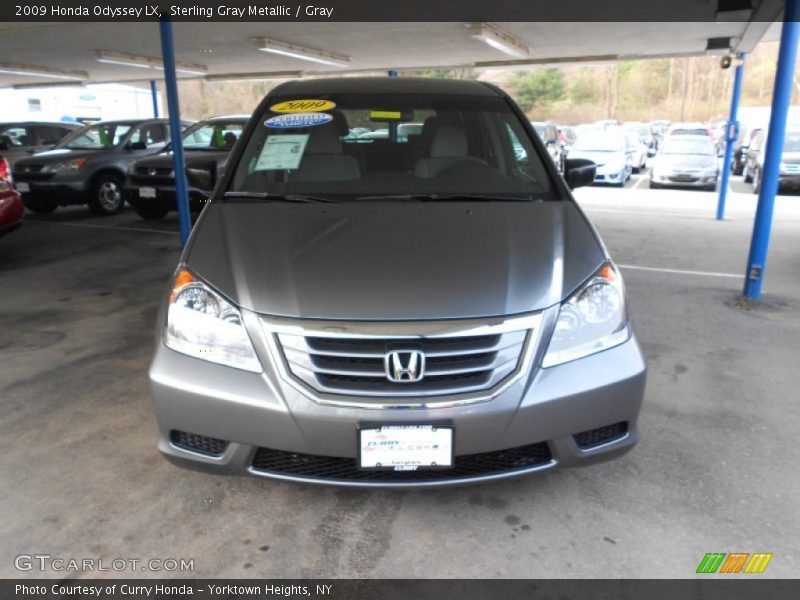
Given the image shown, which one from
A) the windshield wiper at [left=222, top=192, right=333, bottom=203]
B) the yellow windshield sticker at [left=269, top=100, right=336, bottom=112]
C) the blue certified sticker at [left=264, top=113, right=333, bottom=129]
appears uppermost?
the yellow windshield sticker at [left=269, top=100, right=336, bottom=112]

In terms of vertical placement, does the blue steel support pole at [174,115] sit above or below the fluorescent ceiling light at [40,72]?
below

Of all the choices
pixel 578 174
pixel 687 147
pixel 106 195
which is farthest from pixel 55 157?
pixel 687 147

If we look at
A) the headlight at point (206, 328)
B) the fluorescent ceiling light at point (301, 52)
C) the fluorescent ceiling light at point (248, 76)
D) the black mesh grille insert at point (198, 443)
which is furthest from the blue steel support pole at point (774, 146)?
the fluorescent ceiling light at point (248, 76)

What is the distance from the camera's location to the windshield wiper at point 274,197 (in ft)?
9.01

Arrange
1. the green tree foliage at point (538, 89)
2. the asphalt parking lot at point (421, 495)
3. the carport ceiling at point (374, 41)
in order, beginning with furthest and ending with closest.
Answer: the green tree foliage at point (538, 89)
the carport ceiling at point (374, 41)
the asphalt parking lot at point (421, 495)

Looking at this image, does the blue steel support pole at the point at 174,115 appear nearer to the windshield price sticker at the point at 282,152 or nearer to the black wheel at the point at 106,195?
the windshield price sticker at the point at 282,152

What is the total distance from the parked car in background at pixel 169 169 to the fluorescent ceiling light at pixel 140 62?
9.71 feet

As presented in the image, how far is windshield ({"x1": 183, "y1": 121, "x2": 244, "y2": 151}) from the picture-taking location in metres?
9.04

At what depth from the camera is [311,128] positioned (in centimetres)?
309

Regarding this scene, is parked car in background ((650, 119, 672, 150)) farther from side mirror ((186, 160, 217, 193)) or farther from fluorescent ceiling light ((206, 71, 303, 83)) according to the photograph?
side mirror ((186, 160, 217, 193))

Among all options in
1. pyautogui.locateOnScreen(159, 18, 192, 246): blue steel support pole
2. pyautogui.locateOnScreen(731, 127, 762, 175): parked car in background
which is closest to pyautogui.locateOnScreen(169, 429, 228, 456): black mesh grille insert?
pyautogui.locateOnScreen(159, 18, 192, 246): blue steel support pole

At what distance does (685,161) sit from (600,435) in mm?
14294

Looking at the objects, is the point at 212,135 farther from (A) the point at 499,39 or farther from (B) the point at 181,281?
(B) the point at 181,281

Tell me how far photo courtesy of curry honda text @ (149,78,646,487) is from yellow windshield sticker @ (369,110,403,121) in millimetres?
917
